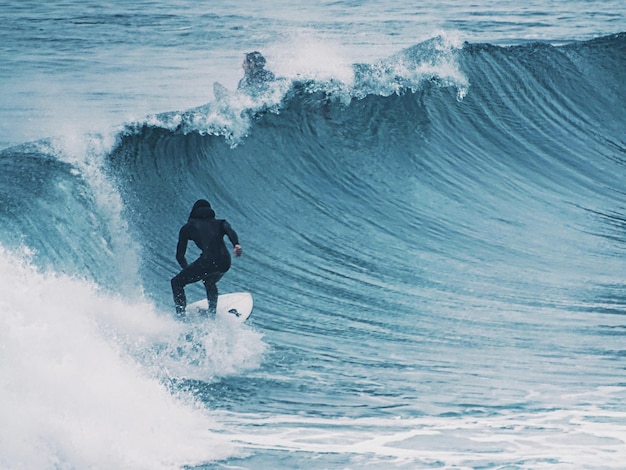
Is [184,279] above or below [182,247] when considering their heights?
below

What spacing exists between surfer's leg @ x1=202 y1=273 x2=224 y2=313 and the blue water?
189 millimetres

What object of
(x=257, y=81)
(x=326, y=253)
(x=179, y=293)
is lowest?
(x=179, y=293)

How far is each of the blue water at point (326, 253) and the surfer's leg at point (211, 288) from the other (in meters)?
0.19

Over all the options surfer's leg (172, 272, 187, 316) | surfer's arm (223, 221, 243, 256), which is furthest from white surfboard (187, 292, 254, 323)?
surfer's arm (223, 221, 243, 256)

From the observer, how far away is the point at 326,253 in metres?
10.5

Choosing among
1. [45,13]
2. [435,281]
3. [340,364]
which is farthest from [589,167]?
[45,13]

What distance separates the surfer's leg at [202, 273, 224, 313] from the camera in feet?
24.4

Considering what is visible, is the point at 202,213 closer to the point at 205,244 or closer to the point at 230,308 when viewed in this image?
the point at 205,244

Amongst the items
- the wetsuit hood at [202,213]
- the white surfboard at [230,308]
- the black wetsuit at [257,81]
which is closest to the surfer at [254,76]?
the black wetsuit at [257,81]

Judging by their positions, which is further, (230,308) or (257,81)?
(257,81)

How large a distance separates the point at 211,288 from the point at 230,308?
539 millimetres

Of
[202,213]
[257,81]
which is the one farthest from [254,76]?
[202,213]

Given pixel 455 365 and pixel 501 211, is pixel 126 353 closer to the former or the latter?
pixel 455 365

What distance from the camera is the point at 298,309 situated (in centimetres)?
904
